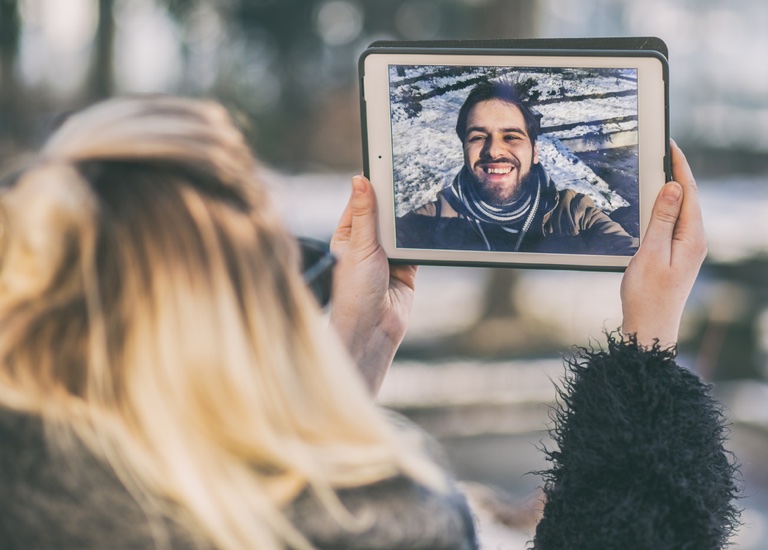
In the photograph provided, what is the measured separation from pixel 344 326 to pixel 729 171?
15.8 meters

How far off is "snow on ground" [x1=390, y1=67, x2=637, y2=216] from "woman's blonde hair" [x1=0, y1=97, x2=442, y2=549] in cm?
65

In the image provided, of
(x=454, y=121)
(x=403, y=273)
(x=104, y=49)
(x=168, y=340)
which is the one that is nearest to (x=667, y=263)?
(x=454, y=121)

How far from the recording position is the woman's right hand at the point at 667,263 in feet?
5.01

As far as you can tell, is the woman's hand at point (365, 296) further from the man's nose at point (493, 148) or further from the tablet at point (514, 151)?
the man's nose at point (493, 148)

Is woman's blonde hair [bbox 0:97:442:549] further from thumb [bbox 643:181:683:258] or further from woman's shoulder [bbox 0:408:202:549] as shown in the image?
thumb [bbox 643:181:683:258]

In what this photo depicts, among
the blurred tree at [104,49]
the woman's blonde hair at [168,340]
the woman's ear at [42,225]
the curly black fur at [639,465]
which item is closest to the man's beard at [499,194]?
the curly black fur at [639,465]

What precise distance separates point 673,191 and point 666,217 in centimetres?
5

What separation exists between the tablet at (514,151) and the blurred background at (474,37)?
0.21 meters

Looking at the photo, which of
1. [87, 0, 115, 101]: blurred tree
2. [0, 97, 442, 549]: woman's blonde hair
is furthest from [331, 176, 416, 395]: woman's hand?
[87, 0, 115, 101]: blurred tree

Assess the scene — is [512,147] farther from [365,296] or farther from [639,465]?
[639,465]

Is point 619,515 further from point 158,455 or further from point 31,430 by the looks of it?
point 31,430

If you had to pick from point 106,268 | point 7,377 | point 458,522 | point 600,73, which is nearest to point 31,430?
point 7,377

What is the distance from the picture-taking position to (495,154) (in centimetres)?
163

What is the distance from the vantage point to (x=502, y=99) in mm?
1586
